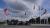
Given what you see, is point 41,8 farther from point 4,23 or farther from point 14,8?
point 4,23

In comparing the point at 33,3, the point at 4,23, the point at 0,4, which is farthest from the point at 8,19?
the point at 33,3

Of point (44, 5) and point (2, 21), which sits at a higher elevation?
point (44, 5)

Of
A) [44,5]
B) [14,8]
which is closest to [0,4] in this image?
[14,8]

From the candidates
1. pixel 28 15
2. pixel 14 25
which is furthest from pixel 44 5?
pixel 14 25

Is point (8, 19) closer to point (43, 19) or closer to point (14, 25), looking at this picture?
point (14, 25)

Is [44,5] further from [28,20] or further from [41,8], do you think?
[28,20]

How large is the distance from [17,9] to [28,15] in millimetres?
628

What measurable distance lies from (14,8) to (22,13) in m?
0.48

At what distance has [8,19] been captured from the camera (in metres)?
9.41

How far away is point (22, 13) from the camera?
9391mm

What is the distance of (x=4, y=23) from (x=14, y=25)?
0.51 meters

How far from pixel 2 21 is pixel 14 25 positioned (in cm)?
63

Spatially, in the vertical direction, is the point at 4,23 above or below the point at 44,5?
below

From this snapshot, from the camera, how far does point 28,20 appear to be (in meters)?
9.39
